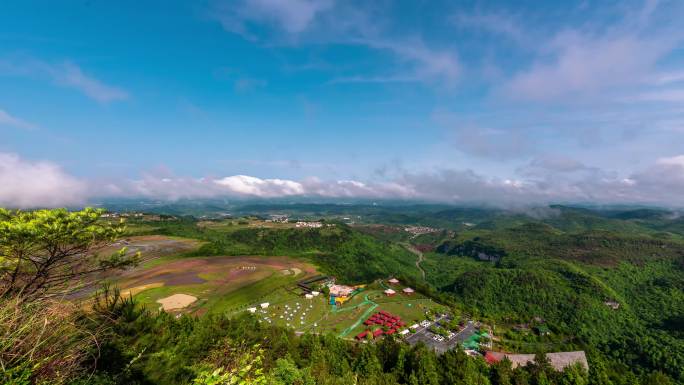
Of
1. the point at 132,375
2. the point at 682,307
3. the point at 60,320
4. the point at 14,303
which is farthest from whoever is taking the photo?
the point at 682,307

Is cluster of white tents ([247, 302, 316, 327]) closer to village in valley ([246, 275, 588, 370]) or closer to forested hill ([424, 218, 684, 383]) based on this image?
village in valley ([246, 275, 588, 370])

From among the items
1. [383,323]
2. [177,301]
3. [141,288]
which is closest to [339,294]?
[383,323]

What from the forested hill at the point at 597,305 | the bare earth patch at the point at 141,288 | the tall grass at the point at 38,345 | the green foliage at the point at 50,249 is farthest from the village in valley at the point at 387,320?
the tall grass at the point at 38,345

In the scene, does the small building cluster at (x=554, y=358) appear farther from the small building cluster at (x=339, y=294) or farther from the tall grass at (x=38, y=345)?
the tall grass at (x=38, y=345)

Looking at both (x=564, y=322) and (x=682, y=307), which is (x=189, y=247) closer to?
(x=564, y=322)

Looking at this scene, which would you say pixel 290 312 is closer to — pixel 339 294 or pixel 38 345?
pixel 339 294

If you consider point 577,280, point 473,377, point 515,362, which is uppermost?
point 473,377

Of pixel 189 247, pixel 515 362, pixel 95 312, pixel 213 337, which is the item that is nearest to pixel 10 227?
pixel 95 312
